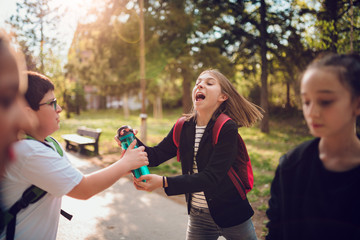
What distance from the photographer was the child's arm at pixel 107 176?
1.62m

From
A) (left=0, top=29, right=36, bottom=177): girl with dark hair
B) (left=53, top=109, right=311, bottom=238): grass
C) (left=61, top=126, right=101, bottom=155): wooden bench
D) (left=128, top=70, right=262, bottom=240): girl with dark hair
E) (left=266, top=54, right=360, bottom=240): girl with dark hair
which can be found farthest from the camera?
(left=61, top=126, right=101, bottom=155): wooden bench

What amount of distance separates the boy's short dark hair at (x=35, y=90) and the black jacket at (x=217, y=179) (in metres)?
0.96

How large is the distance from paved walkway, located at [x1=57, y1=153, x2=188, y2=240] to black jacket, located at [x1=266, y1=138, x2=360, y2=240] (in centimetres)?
259

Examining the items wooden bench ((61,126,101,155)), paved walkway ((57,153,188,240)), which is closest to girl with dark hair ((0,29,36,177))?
paved walkway ((57,153,188,240))

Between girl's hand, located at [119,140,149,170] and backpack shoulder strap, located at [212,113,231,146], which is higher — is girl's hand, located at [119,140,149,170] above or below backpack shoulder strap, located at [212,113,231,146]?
below

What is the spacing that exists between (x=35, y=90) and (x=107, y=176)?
→ 0.65 meters

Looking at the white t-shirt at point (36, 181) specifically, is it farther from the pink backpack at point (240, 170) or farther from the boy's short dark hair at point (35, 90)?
the pink backpack at point (240, 170)

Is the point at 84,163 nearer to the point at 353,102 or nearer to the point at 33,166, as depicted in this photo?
the point at 33,166

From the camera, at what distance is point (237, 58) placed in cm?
1439

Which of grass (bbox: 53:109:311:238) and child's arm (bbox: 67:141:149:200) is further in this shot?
grass (bbox: 53:109:311:238)

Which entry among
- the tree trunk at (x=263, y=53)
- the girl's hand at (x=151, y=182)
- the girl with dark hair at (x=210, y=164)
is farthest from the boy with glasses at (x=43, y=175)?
the tree trunk at (x=263, y=53)

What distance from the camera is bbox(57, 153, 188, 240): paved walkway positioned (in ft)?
12.5

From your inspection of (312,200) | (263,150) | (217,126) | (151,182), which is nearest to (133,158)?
(151,182)

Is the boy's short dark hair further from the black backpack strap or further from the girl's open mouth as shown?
the girl's open mouth
